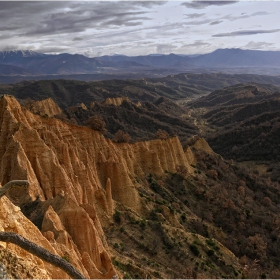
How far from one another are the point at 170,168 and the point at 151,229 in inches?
770

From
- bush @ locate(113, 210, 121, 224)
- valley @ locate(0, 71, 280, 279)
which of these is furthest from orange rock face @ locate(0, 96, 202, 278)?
bush @ locate(113, 210, 121, 224)

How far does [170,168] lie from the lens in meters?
46.9

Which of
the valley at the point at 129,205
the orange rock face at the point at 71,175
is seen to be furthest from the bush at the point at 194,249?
the orange rock face at the point at 71,175

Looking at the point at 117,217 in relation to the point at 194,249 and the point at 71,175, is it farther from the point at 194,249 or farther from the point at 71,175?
the point at 194,249

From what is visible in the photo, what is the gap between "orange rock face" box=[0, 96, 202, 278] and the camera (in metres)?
16.2

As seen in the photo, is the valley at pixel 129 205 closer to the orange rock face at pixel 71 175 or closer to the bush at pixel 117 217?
the orange rock face at pixel 71 175

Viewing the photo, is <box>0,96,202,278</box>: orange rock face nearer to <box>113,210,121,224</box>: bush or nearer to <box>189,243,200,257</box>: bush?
<box>113,210,121,224</box>: bush

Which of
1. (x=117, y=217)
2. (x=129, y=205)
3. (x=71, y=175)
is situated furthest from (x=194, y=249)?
(x=71, y=175)

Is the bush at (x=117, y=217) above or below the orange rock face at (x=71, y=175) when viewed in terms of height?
below

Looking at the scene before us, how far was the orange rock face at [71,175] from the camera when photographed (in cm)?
1625

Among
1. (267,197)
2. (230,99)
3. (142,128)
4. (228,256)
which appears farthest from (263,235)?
(230,99)

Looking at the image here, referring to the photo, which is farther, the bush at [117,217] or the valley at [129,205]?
the bush at [117,217]

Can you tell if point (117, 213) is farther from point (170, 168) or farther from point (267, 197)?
point (267, 197)

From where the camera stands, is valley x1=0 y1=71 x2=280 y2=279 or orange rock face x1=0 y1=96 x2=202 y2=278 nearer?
orange rock face x1=0 y1=96 x2=202 y2=278
